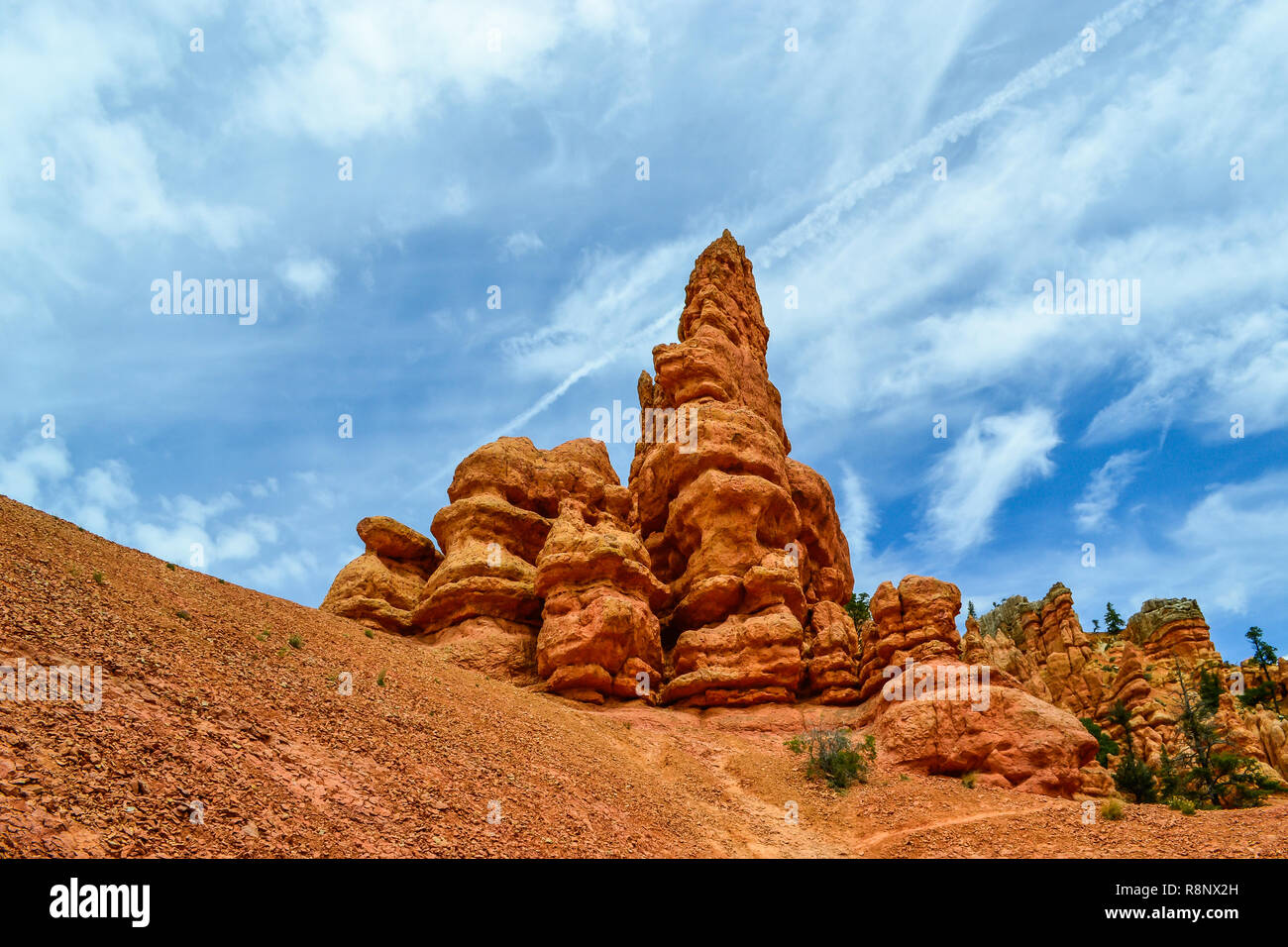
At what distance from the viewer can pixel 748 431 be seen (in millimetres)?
35875

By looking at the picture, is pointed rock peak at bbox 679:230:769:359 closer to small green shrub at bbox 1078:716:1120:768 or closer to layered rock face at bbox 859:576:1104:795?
layered rock face at bbox 859:576:1104:795

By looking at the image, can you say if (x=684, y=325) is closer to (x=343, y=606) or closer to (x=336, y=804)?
(x=343, y=606)

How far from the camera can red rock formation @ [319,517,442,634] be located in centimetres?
3139

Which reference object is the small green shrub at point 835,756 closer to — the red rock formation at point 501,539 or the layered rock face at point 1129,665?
the red rock formation at point 501,539

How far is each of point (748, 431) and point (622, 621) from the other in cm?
1230

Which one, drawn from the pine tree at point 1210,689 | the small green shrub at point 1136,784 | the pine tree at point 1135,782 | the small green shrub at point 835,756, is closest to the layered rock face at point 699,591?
the small green shrub at point 835,756

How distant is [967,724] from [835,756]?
14.4 feet

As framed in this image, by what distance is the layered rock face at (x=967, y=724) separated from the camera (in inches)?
858

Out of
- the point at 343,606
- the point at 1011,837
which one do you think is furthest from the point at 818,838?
the point at 343,606

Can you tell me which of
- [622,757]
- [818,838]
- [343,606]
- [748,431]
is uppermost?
[748,431]

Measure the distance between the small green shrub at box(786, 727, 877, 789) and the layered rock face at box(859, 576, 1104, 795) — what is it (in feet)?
2.53

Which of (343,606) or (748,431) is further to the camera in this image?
(748,431)
